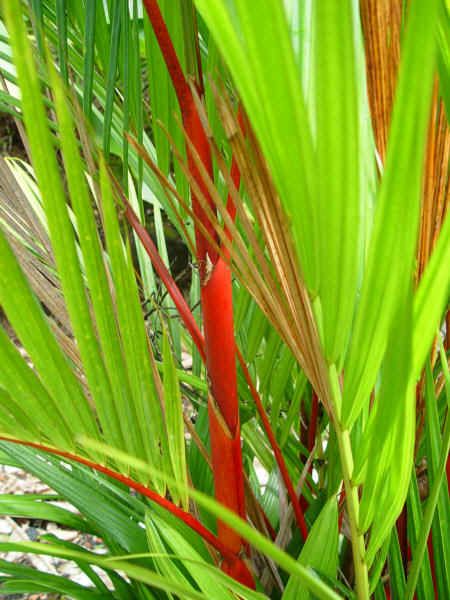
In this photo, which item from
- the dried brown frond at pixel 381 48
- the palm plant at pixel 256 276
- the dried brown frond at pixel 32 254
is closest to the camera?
the palm plant at pixel 256 276

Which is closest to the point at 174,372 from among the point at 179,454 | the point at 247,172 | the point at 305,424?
the point at 179,454

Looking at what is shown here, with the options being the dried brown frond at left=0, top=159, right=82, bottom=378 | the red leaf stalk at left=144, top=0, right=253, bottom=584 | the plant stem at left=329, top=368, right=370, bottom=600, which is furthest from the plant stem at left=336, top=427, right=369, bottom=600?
the dried brown frond at left=0, top=159, right=82, bottom=378

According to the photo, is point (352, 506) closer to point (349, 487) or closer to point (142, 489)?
point (349, 487)

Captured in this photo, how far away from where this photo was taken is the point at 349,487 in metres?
0.31

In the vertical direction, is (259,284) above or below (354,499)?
above

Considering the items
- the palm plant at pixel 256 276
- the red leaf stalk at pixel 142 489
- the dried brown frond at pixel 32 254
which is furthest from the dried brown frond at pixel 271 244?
the dried brown frond at pixel 32 254

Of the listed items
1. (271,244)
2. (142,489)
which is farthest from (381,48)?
(142,489)

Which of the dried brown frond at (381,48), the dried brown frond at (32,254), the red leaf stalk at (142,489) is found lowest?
the red leaf stalk at (142,489)

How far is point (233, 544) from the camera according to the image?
46 cm

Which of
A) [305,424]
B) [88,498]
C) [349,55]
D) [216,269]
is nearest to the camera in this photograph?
[349,55]

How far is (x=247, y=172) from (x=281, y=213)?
0.02 metres

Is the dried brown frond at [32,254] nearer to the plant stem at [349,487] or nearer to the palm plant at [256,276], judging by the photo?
the palm plant at [256,276]

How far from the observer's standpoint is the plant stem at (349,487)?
0.92 feet

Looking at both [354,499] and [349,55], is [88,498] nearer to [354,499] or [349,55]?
[354,499]
